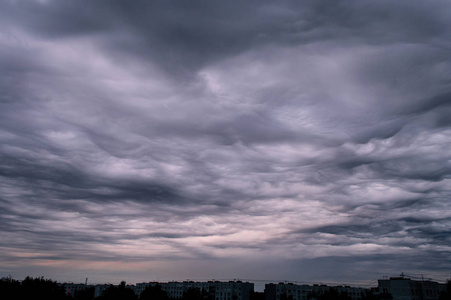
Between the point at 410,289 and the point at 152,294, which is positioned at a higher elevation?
the point at 410,289

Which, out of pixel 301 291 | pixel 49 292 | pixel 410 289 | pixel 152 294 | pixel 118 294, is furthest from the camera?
pixel 301 291

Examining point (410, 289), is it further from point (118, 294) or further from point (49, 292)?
point (49, 292)

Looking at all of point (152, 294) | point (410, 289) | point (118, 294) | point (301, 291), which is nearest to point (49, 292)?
point (118, 294)

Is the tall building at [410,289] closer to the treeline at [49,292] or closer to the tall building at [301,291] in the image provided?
the treeline at [49,292]

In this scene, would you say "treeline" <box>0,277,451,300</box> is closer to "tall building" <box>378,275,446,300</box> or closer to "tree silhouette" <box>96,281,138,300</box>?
"tree silhouette" <box>96,281,138,300</box>

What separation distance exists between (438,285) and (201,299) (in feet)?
338

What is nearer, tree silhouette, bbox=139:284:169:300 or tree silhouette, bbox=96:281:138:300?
tree silhouette, bbox=96:281:138:300

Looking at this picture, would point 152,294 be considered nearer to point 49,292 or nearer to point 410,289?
point 49,292

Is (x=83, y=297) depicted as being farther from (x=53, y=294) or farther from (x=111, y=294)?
(x=53, y=294)

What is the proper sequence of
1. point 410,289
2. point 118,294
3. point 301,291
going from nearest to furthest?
point 118,294 < point 410,289 < point 301,291

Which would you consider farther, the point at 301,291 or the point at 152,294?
the point at 301,291

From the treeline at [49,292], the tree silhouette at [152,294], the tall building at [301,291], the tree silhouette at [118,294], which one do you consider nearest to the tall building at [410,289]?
the treeline at [49,292]

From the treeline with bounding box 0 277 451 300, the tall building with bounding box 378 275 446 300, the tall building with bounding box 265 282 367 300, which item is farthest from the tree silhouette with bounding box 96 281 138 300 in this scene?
the tall building with bounding box 265 282 367 300

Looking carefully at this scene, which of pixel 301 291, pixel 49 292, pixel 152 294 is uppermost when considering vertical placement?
pixel 49 292
